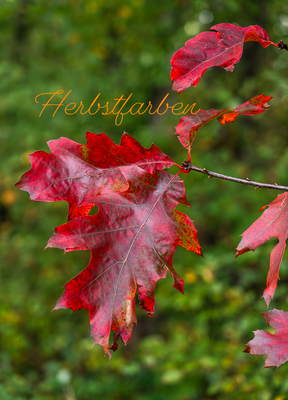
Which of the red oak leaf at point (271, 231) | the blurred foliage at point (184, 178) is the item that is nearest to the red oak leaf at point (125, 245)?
the red oak leaf at point (271, 231)

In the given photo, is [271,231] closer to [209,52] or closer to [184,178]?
[209,52]

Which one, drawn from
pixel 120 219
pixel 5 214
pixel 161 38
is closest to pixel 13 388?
pixel 120 219

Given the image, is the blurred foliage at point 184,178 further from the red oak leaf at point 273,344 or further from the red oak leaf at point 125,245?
the red oak leaf at point 125,245

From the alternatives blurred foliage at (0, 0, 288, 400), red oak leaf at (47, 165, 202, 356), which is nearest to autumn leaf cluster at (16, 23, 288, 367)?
red oak leaf at (47, 165, 202, 356)

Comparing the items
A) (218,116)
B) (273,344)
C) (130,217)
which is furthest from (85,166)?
(273,344)

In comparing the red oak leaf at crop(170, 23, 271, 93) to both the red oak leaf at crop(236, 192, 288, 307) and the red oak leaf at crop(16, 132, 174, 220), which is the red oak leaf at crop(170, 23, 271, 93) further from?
the red oak leaf at crop(236, 192, 288, 307)

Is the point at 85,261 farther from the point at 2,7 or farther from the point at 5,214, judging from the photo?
the point at 5,214
